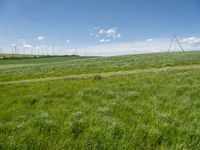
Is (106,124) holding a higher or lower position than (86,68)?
lower

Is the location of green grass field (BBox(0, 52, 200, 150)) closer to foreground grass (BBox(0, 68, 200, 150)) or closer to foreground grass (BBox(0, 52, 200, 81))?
foreground grass (BBox(0, 68, 200, 150))

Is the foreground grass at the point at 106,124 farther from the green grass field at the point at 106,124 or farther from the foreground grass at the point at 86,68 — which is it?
the foreground grass at the point at 86,68

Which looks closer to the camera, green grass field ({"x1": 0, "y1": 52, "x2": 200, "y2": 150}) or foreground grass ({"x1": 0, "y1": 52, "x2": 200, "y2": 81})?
green grass field ({"x1": 0, "y1": 52, "x2": 200, "y2": 150})

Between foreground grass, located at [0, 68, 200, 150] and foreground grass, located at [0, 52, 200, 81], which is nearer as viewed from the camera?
foreground grass, located at [0, 68, 200, 150]

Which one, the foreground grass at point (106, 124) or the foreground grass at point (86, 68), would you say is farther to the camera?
the foreground grass at point (86, 68)

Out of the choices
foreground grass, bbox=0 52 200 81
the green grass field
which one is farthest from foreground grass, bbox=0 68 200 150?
foreground grass, bbox=0 52 200 81

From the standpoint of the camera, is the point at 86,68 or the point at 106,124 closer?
the point at 106,124

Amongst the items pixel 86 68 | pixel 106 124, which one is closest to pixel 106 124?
pixel 106 124

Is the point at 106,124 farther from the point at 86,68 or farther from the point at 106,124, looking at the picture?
the point at 86,68

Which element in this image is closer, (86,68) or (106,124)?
(106,124)

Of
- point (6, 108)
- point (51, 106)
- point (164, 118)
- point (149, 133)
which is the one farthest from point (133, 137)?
point (6, 108)

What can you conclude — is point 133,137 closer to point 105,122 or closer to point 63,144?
point 105,122

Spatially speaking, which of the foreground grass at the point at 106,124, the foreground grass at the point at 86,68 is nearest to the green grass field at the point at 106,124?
the foreground grass at the point at 106,124

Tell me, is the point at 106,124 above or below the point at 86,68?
below
